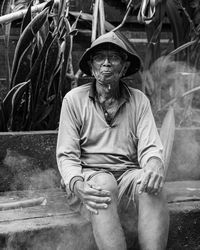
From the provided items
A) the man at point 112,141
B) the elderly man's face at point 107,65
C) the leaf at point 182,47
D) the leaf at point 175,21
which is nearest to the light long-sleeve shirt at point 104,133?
the man at point 112,141

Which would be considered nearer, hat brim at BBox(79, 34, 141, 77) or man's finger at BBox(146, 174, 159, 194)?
man's finger at BBox(146, 174, 159, 194)

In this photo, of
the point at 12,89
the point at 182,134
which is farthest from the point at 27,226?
the point at 182,134

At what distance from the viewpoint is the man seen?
2.69 metres

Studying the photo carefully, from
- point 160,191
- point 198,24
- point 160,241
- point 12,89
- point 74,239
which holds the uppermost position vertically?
point 198,24

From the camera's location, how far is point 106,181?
2732 mm

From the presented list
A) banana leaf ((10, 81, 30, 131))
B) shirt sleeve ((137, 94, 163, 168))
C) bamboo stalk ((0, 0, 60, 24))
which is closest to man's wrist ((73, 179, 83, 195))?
shirt sleeve ((137, 94, 163, 168))

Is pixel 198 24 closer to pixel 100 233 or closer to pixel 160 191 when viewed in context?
pixel 160 191

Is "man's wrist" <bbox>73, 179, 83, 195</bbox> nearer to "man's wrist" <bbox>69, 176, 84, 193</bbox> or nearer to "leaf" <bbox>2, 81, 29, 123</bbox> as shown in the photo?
"man's wrist" <bbox>69, 176, 84, 193</bbox>

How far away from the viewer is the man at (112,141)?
269 cm

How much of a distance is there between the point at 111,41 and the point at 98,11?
1.38 meters

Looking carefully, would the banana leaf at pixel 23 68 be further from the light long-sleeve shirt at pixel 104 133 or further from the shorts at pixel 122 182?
the shorts at pixel 122 182

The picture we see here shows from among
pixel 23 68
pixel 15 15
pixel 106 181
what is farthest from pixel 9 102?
pixel 106 181

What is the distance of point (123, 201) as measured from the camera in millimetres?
2941

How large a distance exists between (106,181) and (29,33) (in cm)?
154
